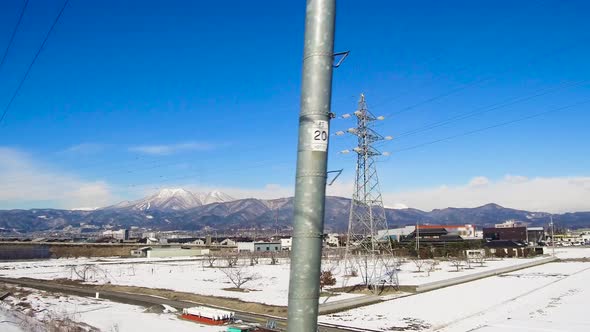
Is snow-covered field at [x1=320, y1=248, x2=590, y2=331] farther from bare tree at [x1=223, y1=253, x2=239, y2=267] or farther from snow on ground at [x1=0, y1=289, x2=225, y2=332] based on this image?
bare tree at [x1=223, y1=253, x2=239, y2=267]

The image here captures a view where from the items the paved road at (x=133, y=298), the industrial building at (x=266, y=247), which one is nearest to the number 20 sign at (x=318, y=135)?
the paved road at (x=133, y=298)

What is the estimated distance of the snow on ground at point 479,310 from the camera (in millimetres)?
27469

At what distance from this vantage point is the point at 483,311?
3209 centimetres

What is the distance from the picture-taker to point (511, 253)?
11175 centimetres

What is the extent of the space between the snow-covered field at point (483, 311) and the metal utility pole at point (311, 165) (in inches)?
933

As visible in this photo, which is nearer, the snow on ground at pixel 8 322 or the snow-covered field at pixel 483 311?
the snow on ground at pixel 8 322

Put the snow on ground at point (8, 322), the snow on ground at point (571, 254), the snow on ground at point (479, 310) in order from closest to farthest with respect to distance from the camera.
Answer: the snow on ground at point (8, 322) → the snow on ground at point (479, 310) → the snow on ground at point (571, 254)

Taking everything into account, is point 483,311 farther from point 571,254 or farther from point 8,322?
point 571,254

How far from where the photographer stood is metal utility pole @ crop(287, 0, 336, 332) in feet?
18.2

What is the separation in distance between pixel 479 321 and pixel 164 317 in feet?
72.7

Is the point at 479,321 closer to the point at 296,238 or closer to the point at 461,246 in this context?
the point at 296,238

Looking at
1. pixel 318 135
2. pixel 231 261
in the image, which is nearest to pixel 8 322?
pixel 318 135

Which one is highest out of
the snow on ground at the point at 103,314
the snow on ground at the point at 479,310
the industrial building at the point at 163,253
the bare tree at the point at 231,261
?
the snow on ground at the point at 479,310

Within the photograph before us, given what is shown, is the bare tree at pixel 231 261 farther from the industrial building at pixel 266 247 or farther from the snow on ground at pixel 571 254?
the snow on ground at pixel 571 254
